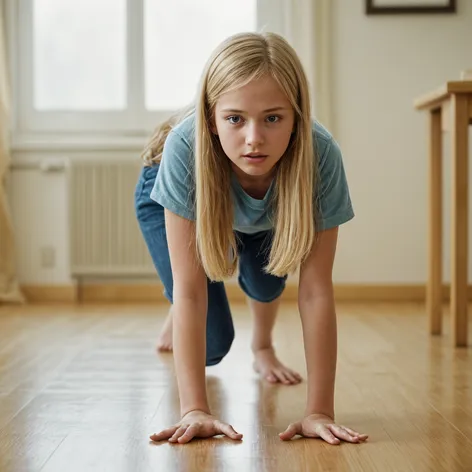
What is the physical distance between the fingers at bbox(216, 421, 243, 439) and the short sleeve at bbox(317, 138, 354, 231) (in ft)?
1.20

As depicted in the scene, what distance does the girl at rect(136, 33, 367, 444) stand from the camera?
1459 millimetres

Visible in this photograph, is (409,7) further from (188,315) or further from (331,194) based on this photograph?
(188,315)

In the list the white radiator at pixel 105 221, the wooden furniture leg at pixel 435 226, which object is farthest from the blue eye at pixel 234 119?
the white radiator at pixel 105 221

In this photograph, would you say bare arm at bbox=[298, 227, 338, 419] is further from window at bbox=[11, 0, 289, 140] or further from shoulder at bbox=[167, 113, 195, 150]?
window at bbox=[11, 0, 289, 140]

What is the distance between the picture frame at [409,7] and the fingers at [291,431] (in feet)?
8.92

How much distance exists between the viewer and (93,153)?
395 centimetres

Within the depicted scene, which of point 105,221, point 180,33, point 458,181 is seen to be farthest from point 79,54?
point 458,181

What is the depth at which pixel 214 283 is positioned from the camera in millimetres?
2006

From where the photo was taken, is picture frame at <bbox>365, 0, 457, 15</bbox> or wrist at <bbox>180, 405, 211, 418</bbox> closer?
wrist at <bbox>180, 405, 211, 418</bbox>

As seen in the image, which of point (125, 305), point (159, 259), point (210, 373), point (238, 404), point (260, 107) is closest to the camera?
point (260, 107)

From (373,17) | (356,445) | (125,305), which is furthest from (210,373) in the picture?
(373,17)

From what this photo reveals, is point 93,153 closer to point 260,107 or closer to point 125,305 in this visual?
point 125,305

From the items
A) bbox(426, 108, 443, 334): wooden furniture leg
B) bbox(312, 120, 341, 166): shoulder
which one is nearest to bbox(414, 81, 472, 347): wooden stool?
bbox(426, 108, 443, 334): wooden furniture leg

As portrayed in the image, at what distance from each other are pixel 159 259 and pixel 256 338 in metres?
0.36
